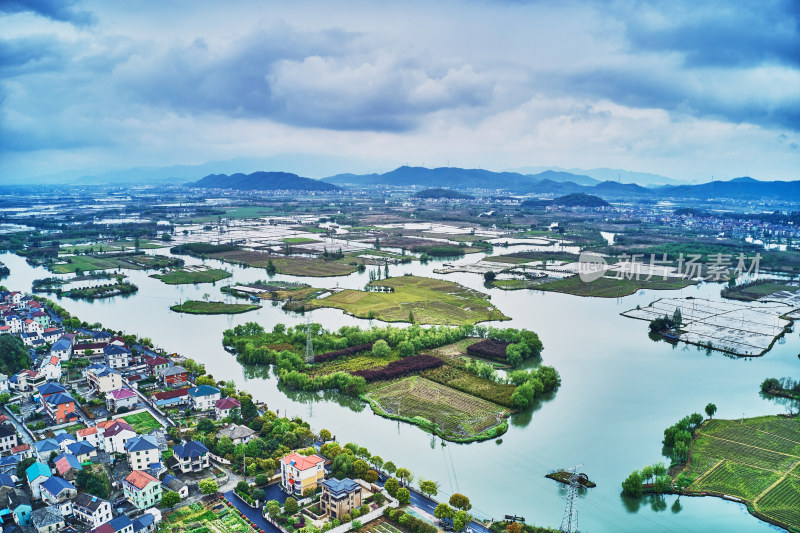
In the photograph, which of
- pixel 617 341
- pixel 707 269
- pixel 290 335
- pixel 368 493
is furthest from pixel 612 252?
pixel 368 493

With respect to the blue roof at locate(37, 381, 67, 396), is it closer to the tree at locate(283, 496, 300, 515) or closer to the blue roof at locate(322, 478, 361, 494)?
the tree at locate(283, 496, 300, 515)

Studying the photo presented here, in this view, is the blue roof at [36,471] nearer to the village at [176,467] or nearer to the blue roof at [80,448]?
the village at [176,467]

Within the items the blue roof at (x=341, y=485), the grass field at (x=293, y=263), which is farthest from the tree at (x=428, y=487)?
the grass field at (x=293, y=263)

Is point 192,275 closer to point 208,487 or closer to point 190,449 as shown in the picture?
point 190,449

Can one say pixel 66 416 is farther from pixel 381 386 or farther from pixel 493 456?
pixel 493 456

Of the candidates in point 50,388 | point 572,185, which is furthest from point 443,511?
point 572,185
